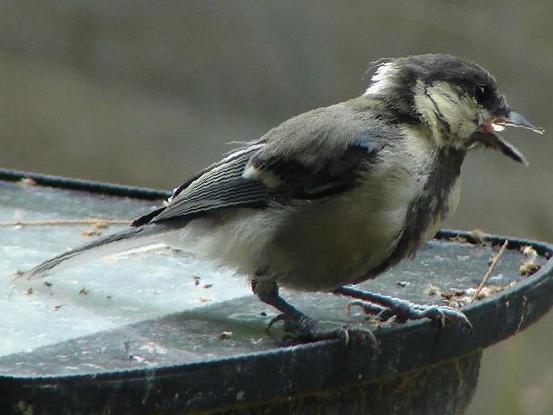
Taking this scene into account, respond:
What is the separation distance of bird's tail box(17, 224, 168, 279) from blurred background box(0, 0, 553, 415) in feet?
9.23

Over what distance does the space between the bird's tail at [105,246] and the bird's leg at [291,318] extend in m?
0.28

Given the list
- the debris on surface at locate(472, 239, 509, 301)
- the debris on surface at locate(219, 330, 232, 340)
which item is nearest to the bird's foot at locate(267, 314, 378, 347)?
the debris on surface at locate(219, 330, 232, 340)

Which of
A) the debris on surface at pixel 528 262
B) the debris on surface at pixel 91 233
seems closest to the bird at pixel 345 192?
the debris on surface at pixel 528 262

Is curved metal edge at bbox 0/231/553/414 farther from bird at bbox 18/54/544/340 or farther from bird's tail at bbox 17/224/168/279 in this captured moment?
bird's tail at bbox 17/224/168/279

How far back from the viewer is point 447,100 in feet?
9.41

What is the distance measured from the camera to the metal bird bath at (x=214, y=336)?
80.5 inches

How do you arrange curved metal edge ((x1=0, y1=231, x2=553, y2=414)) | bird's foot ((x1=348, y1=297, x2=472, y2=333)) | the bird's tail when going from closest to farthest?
curved metal edge ((x1=0, y1=231, x2=553, y2=414)) < bird's foot ((x1=348, y1=297, x2=472, y2=333)) < the bird's tail

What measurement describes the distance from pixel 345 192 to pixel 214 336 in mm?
440

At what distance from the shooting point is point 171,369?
6.71 feet

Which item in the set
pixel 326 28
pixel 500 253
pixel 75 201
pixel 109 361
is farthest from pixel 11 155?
pixel 109 361

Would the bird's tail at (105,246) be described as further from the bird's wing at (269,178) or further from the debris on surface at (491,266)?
the debris on surface at (491,266)

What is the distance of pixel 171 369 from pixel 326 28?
4083 millimetres

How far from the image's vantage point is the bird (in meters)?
2.68

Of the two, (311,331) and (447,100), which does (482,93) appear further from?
(311,331)
